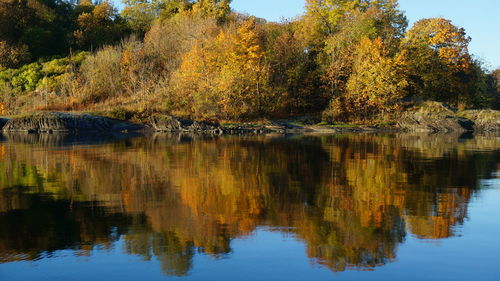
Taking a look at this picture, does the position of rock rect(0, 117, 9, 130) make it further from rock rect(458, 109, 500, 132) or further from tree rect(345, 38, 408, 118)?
rock rect(458, 109, 500, 132)

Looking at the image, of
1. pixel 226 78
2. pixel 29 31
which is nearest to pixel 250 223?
pixel 226 78

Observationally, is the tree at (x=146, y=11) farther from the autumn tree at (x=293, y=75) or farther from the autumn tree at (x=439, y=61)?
the autumn tree at (x=439, y=61)

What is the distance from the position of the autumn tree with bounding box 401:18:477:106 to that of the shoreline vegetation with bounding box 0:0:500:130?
0.49 feet

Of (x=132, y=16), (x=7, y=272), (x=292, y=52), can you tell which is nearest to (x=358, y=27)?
(x=292, y=52)

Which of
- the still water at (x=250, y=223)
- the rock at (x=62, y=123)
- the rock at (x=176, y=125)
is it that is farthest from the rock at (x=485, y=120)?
the rock at (x=62, y=123)

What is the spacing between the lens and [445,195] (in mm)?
13914

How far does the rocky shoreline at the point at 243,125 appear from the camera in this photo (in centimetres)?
4916

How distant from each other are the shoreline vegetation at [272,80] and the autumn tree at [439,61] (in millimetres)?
151

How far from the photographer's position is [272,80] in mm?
56406

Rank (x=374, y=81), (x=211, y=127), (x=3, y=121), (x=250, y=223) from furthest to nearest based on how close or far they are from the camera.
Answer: (x=374, y=81) < (x=3, y=121) < (x=211, y=127) < (x=250, y=223)

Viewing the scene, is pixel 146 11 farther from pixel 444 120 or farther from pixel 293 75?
pixel 444 120

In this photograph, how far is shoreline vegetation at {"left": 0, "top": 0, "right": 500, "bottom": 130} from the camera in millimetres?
51781

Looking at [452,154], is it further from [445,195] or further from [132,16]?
[132,16]

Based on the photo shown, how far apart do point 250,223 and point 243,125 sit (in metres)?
39.1
